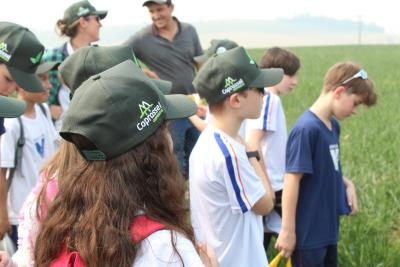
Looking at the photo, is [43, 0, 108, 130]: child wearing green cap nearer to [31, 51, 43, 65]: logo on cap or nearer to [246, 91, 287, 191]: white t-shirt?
[31, 51, 43, 65]: logo on cap

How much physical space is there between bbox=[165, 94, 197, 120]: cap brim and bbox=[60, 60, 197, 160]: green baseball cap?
145 mm

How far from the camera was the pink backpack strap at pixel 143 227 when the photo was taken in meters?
1.40

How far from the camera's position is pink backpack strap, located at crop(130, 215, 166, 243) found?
1400 mm

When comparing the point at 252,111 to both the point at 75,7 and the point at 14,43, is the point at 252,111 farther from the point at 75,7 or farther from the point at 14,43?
the point at 75,7

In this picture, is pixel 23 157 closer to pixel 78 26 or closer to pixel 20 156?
pixel 20 156

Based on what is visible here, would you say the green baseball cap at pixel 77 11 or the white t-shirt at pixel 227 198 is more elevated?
the green baseball cap at pixel 77 11

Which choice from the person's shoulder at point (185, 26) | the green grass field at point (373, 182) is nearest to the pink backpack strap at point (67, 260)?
the green grass field at point (373, 182)

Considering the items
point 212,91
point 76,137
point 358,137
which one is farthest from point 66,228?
point 358,137

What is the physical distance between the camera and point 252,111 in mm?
2670

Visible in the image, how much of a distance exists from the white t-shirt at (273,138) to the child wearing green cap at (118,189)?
193 centimetres

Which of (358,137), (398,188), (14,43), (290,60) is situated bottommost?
(358,137)

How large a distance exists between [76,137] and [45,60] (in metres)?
2.82

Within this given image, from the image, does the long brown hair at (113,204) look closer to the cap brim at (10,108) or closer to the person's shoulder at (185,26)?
the cap brim at (10,108)

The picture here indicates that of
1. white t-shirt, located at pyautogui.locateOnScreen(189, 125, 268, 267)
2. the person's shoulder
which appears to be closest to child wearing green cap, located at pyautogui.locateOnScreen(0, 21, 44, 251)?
white t-shirt, located at pyautogui.locateOnScreen(189, 125, 268, 267)
